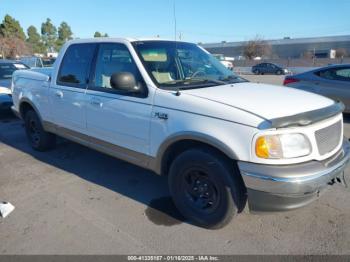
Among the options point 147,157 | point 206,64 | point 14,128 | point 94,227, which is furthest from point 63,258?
point 14,128

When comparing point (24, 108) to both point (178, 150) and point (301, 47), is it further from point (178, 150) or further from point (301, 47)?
point (301, 47)

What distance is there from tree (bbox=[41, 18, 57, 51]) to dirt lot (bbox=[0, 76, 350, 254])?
86047 mm

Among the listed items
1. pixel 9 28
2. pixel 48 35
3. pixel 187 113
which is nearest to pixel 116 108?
pixel 187 113

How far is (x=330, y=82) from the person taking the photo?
7.89 meters

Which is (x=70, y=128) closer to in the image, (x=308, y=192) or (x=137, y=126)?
(x=137, y=126)

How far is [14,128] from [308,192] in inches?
282

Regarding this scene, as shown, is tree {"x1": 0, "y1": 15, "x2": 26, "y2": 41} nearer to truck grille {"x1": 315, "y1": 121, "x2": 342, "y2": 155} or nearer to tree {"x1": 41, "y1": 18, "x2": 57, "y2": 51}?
tree {"x1": 41, "y1": 18, "x2": 57, "y2": 51}

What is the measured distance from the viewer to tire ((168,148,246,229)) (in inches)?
119

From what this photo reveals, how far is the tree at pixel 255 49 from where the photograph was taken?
Result: 233 feet

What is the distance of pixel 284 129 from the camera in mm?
2734

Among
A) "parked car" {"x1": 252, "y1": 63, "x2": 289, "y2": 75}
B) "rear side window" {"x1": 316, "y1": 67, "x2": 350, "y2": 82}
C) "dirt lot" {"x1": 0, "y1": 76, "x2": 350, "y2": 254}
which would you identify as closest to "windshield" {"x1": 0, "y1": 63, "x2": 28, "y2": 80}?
"dirt lot" {"x1": 0, "y1": 76, "x2": 350, "y2": 254}

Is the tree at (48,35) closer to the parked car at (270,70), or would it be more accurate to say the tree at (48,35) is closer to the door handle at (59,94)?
the parked car at (270,70)

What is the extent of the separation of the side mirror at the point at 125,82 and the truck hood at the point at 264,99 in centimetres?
63

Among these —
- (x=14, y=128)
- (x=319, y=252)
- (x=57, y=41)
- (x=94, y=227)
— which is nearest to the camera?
(x=319, y=252)
